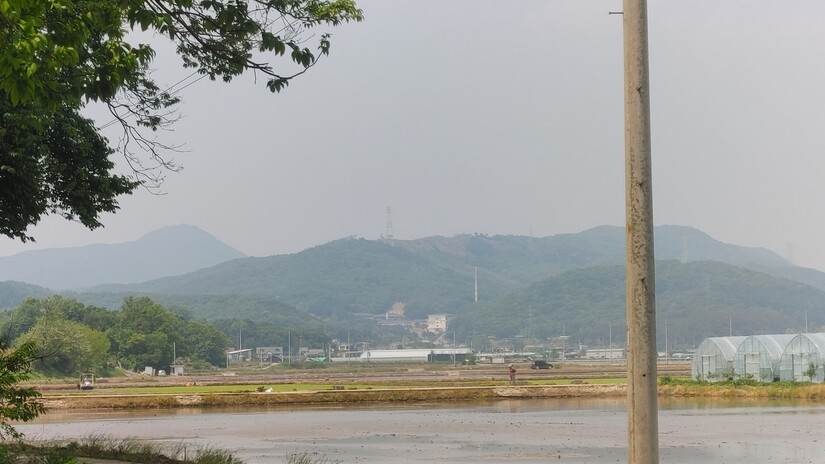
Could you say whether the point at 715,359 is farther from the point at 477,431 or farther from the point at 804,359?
the point at 477,431

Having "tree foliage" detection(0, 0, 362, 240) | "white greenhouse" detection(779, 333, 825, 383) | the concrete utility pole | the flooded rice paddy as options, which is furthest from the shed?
the concrete utility pole

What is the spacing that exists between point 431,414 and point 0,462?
2911cm

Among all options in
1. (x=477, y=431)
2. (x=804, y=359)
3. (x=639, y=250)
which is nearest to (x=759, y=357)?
(x=804, y=359)

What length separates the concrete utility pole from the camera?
634cm

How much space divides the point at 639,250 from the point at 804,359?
5354 cm

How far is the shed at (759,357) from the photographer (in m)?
57.5

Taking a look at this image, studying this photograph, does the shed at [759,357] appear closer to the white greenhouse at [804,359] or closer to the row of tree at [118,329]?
the white greenhouse at [804,359]

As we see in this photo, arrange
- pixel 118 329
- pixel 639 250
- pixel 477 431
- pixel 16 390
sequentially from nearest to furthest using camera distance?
pixel 639 250 < pixel 16 390 < pixel 477 431 < pixel 118 329

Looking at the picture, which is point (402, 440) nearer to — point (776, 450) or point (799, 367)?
point (776, 450)

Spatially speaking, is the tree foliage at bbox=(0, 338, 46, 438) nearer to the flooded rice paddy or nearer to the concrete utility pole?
the flooded rice paddy

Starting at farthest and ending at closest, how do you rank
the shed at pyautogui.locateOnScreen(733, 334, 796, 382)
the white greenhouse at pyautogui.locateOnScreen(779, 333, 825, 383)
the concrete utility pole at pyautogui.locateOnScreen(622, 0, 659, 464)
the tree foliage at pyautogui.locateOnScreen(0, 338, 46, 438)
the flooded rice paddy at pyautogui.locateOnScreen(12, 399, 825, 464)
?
the shed at pyautogui.locateOnScreen(733, 334, 796, 382), the white greenhouse at pyautogui.locateOnScreen(779, 333, 825, 383), the flooded rice paddy at pyautogui.locateOnScreen(12, 399, 825, 464), the tree foliage at pyautogui.locateOnScreen(0, 338, 46, 438), the concrete utility pole at pyautogui.locateOnScreen(622, 0, 659, 464)

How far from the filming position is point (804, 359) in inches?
2203

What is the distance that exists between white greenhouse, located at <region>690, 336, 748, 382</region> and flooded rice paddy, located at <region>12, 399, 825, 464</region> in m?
12.8

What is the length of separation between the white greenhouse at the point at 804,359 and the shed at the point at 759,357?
0.55m
